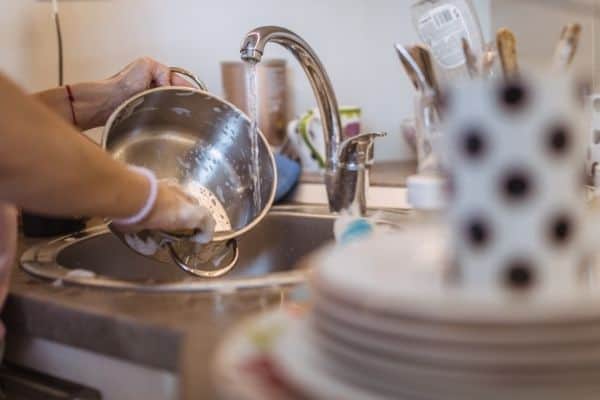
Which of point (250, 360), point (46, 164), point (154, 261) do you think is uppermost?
point (46, 164)

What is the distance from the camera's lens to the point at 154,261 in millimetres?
1257

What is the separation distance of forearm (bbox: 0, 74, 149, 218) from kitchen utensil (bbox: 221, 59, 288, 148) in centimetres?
88

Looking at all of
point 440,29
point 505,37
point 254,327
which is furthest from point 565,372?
point 440,29

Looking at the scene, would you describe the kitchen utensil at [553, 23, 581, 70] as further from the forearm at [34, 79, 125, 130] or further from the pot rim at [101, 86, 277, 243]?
the forearm at [34, 79, 125, 130]

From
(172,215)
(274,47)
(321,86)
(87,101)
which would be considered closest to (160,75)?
(87,101)

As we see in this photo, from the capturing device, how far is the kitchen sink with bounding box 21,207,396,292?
0.97 meters

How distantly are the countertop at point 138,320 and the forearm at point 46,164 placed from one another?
103 mm

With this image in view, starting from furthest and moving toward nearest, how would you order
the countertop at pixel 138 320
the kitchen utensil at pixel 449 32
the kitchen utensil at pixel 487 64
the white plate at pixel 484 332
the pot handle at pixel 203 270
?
the kitchen utensil at pixel 449 32
the pot handle at pixel 203 270
the kitchen utensil at pixel 487 64
the countertop at pixel 138 320
the white plate at pixel 484 332

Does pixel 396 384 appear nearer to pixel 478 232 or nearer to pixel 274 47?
pixel 478 232

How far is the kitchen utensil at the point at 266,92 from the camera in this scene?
160 cm

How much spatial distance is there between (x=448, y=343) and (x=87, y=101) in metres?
0.95

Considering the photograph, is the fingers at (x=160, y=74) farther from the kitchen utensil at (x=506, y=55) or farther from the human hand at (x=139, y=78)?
the kitchen utensil at (x=506, y=55)

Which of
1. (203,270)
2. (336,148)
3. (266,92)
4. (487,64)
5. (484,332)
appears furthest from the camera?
(266,92)

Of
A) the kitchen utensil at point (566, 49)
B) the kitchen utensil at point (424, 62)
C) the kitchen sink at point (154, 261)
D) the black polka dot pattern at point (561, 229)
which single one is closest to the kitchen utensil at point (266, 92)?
the kitchen sink at point (154, 261)
